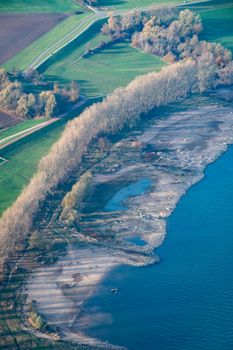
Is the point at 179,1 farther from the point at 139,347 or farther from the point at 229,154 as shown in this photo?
the point at 139,347

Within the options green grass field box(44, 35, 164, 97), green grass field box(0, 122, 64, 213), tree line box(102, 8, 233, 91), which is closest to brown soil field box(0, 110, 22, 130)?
green grass field box(0, 122, 64, 213)

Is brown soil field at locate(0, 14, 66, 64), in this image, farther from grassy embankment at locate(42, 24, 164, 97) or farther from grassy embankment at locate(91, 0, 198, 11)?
grassy embankment at locate(91, 0, 198, 11)

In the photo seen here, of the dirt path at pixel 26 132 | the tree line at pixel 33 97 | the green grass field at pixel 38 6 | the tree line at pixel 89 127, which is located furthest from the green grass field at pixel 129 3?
the dirt path at pixel 26 132

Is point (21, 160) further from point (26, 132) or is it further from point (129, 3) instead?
point (129, 3)

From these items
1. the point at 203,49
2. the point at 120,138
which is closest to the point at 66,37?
the point at 203,49

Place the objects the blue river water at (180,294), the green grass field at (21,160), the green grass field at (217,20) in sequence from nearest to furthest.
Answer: the blue river water at (180,294), the green grass field at (21,160), the green grass field at (217,20)

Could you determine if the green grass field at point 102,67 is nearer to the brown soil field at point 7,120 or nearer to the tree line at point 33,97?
the tree line at point 33,97
